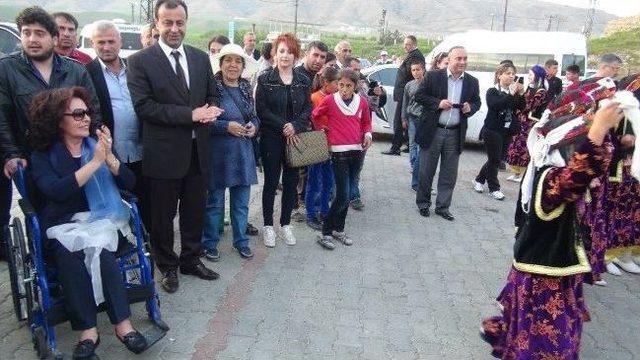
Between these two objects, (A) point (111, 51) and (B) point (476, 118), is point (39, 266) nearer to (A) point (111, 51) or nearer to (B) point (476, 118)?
(A) point (111, 51)

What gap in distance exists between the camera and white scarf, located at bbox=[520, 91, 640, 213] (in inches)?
86.3

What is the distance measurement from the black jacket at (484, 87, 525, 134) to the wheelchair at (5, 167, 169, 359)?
4767 mm

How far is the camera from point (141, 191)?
4.12 m

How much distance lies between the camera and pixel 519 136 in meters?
7.53

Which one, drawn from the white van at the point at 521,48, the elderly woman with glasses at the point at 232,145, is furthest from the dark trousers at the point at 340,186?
the white van at the point at 521,48

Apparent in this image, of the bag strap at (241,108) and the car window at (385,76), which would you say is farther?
the car window at (385,76)

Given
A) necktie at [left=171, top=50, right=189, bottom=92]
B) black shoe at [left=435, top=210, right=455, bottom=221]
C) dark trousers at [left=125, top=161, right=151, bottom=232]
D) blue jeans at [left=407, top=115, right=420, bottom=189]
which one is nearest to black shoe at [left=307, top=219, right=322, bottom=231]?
black shoe at [left=435, top=210, right=455, bottom=221]

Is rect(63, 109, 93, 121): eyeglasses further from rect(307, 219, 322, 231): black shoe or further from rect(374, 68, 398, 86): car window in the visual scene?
rect(374, 68, 398, 86): car window

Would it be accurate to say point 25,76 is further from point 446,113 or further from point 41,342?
point 446,113

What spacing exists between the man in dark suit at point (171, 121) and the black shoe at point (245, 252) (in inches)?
26.4

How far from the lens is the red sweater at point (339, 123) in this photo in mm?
4797

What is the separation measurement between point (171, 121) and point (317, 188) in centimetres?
219

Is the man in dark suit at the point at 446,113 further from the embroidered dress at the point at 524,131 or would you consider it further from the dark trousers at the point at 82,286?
the dark trousers at the point at 82,286

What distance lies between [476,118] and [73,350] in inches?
331
